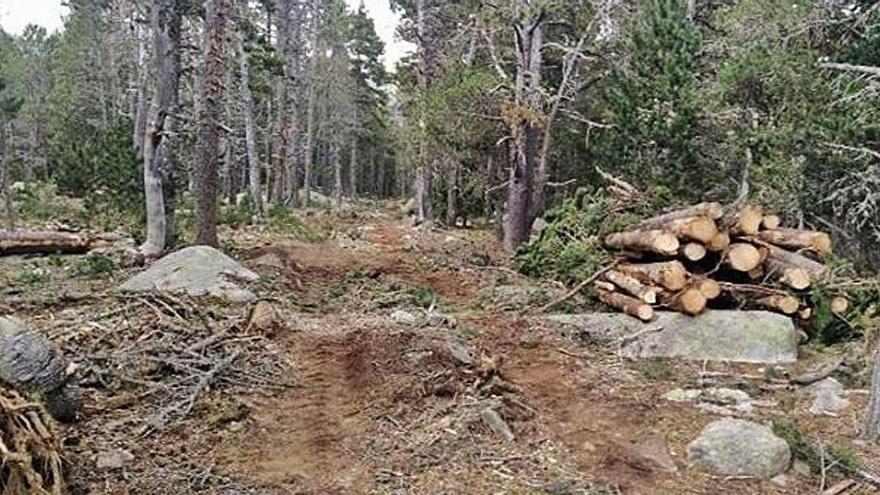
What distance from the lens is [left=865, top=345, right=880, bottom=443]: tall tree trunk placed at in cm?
533

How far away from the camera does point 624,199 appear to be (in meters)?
11.7

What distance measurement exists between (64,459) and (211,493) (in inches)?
35.5

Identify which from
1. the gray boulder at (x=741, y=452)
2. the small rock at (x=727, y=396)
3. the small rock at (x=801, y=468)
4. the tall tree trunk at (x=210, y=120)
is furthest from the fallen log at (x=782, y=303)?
the tall tree trunk at (x=210, y=120)

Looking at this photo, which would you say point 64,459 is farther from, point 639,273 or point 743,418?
point 639,273

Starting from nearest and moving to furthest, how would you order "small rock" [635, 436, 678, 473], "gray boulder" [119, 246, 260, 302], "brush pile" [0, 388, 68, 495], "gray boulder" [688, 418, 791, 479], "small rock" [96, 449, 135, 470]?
"brush pile" [0, 388, 68, 495] → "small rock" [96, 449, 135, 470] → "gray boulder" [688, 418, 791, 479] → "small rock" [635, 436, 678, 473] → "gray boulder" [119, 246, 260, 302]

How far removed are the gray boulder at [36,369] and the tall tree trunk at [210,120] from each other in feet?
24.3

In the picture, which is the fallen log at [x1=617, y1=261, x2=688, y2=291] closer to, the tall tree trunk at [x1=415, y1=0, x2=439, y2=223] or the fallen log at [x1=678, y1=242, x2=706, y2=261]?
the fallen log at [x1=678, y1=242, x2=706, y2=261]

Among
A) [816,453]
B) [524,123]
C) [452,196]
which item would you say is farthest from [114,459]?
[452,196]

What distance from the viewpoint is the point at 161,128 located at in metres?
12.2

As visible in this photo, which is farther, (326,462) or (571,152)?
(571,152)

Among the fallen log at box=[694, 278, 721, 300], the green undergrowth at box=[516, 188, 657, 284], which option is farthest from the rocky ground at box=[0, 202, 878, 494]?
the green undergrowth at box=[516, 188, 657, 284]

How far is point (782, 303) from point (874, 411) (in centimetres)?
268

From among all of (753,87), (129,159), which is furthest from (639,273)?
(129,159)

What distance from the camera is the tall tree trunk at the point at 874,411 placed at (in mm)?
5332
